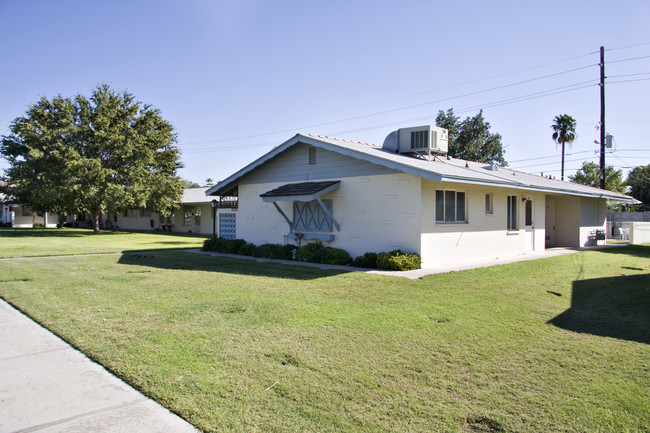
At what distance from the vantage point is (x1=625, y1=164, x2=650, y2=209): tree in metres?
52.8

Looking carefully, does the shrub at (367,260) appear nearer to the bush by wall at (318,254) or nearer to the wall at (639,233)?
the bush by wall at (318,254)

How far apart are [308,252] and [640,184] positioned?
2206 inches

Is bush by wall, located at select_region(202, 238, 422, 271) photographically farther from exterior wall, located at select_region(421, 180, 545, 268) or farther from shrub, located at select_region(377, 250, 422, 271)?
exterior wall, located at select_region(421, 180, 545, 268)

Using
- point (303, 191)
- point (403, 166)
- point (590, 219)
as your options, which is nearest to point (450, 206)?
point (403, 166)

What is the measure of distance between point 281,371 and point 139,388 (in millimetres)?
1352

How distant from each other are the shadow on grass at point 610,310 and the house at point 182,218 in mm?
27528

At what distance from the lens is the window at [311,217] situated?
48.7ft

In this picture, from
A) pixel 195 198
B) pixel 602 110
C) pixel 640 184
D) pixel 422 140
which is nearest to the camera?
pixel 422 140

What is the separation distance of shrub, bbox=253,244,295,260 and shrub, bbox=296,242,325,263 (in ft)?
2.04

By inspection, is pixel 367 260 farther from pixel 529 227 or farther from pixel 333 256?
pixel 529 227

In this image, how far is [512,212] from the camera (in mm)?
16328

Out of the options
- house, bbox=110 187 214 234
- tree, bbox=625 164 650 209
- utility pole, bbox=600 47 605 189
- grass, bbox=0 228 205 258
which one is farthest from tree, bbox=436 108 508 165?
grass, bbox=0 228 205 258

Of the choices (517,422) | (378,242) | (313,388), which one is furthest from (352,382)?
(378,242)

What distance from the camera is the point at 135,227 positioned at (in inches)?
1647
